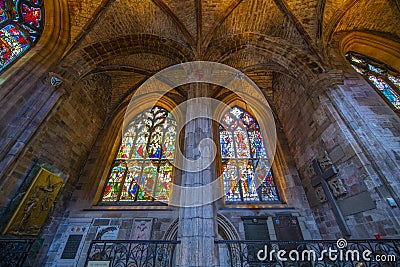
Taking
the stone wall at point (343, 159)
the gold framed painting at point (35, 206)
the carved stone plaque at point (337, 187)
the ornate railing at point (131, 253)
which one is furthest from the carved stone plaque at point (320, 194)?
the gold framed painting at point (35, 206)

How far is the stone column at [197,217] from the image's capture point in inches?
103

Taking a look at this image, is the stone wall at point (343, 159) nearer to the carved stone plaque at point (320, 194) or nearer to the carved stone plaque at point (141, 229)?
the carved stone plaque at point (320, 194)

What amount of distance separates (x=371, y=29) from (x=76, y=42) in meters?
10.6

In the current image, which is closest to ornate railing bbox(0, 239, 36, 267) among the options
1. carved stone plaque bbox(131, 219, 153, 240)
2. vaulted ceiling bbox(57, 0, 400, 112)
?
carved stone plaque bbox(131, 219, 153, 240)

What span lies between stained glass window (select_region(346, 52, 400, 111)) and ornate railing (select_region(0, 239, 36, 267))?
10102 millimetres

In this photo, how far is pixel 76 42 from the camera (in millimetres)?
5707

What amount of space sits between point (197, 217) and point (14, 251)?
417 centimetres

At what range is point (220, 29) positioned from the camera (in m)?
6.34

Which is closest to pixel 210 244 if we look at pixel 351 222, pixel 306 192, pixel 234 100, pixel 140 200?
pixel 351 222

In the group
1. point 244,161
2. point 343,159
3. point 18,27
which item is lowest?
point 343,159

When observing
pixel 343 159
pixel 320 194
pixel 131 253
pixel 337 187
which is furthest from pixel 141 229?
pixel 343 159

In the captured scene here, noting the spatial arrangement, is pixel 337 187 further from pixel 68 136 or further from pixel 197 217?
pixel 68 136

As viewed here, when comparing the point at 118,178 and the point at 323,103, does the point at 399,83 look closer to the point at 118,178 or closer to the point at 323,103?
the point at 323,103

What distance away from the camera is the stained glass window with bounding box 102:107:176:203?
589 centimetres
